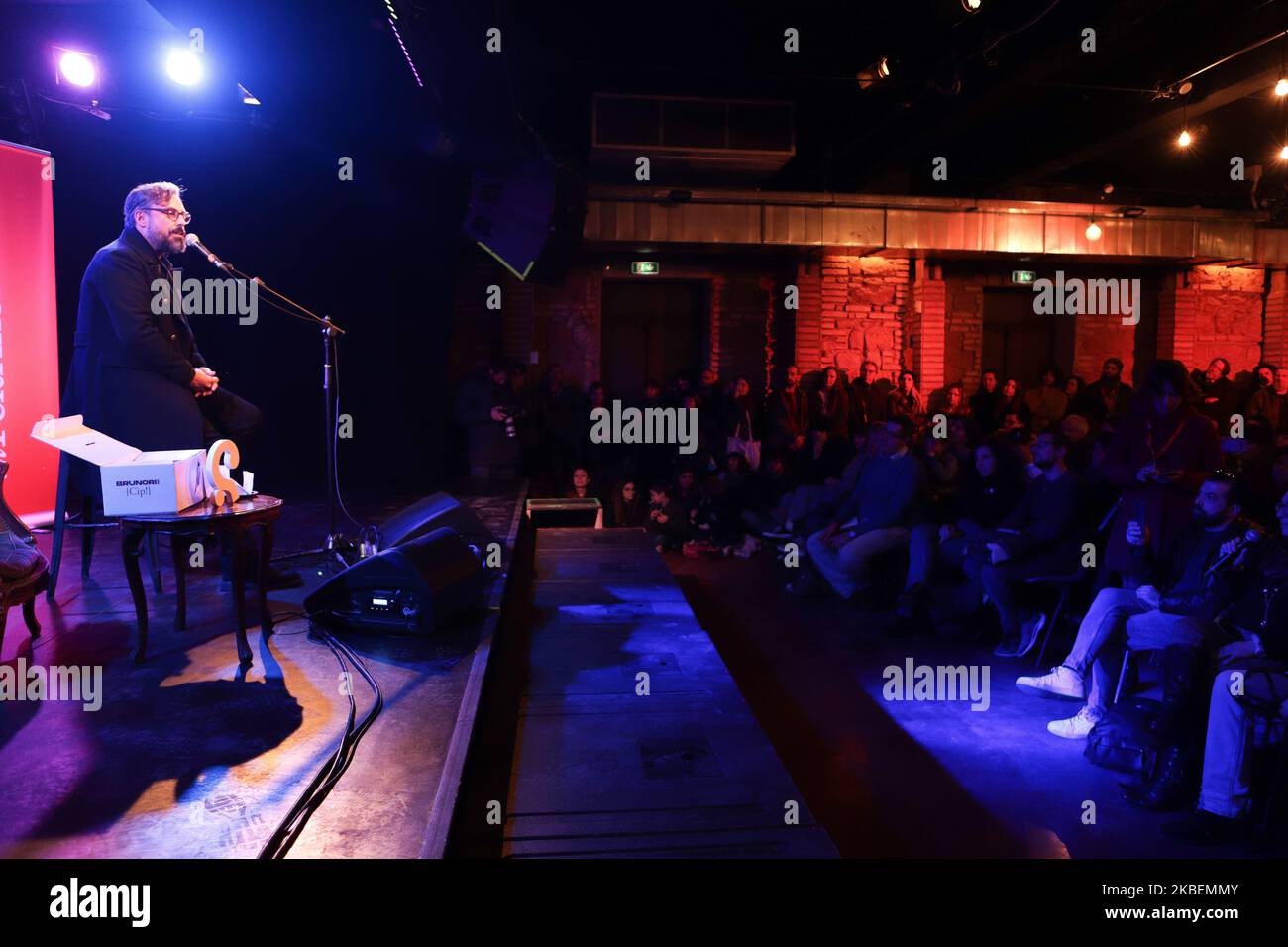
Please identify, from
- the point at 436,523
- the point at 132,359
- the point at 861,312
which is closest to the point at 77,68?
the point at 132,359

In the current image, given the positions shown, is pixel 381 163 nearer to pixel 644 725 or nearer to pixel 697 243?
pixel 644 725

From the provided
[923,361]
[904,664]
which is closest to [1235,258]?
[923,361]

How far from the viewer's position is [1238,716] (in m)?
2.80

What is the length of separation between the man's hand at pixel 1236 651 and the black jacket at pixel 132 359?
3785 millimetres

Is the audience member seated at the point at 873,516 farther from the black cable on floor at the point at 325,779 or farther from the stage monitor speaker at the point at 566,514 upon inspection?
the black cable on floor at the point at 325,779

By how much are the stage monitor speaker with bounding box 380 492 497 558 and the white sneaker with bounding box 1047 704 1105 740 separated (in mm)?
2776

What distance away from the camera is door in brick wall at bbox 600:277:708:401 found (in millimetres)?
10703

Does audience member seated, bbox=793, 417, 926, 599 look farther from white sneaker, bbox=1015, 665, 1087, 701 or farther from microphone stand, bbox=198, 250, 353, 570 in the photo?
microphone stand, bbox=198, 250, 353, 570

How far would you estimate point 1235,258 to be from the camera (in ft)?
34.0

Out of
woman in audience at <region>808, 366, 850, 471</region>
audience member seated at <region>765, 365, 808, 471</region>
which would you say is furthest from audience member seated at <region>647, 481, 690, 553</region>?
woman in audience at <region>808, 366, 850, 471</region>

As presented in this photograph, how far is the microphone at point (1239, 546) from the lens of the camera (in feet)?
10.6

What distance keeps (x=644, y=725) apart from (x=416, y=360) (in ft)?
21.2

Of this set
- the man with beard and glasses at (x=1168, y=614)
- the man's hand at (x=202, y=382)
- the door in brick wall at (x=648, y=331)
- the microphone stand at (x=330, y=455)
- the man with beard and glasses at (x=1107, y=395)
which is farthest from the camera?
the door in brick wall at (x=648, y=331)

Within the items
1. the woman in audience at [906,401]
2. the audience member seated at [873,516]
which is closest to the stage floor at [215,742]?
the audience member seated at [873,516]
